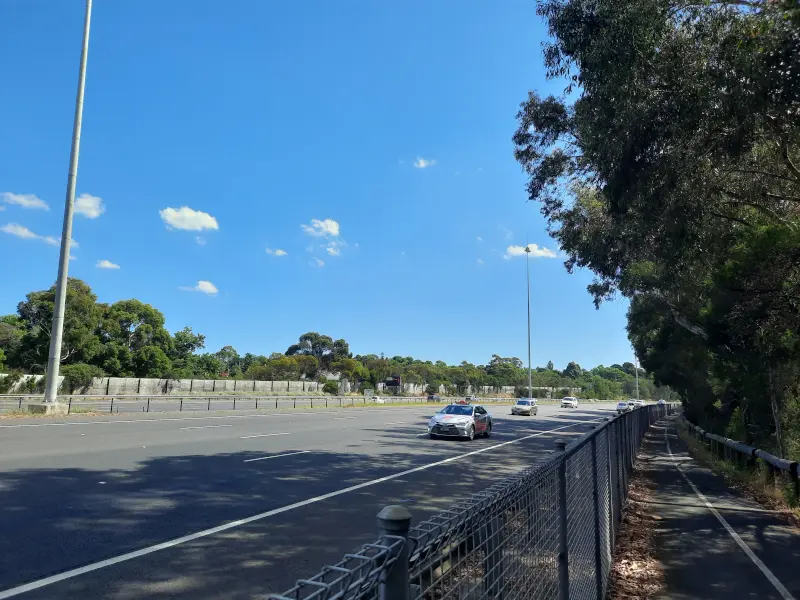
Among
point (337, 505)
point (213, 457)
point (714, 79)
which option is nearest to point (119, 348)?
point (213, 457)

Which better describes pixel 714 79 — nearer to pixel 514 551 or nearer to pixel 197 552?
pixel 514 551

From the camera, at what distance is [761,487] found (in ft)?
38.0

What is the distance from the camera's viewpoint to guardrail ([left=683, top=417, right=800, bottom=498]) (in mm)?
9516

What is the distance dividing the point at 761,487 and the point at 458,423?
441 inches

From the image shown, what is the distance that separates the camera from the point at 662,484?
1276cm

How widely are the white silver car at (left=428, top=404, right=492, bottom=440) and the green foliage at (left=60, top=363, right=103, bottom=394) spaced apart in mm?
31917

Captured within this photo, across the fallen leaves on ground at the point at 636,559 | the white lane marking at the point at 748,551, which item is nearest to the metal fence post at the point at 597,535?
the fallen leaves on ground at the point at 636,559

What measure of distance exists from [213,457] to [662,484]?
1059 centimetres

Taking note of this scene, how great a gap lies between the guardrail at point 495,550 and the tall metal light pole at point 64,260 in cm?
2283

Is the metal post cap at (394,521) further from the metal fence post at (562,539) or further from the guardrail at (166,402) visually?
the guardrail at (166,402)

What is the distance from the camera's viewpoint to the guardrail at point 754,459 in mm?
9516

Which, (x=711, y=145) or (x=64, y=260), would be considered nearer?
(x=711, y=145)

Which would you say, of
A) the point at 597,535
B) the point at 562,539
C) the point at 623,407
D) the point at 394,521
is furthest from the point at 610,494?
the point at 623,407

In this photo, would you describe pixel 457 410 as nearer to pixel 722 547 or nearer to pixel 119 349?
pixel 722 547
